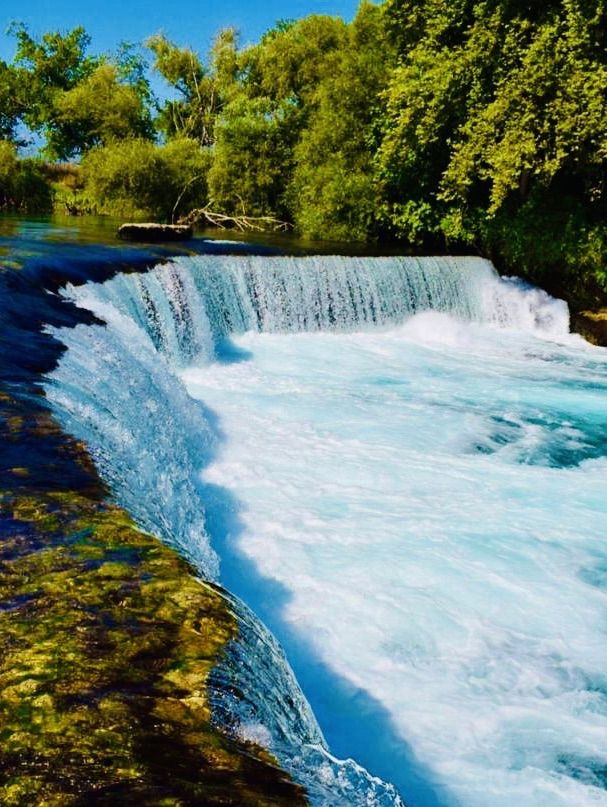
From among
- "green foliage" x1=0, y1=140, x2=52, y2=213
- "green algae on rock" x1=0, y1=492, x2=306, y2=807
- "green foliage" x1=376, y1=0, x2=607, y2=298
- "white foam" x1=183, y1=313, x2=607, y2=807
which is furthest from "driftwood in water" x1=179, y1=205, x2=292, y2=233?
"green algae on rock" x1=0, y1=492, x2=306, y2=807

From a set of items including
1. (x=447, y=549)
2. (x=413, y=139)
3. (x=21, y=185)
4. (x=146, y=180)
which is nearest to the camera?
(x=447, y=549)

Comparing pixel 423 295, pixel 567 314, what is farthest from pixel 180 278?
pixel 567 314

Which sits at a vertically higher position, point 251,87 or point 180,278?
point 251,87

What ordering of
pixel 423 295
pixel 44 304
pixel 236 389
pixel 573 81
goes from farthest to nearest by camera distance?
pixel 423 295, pixel 573 81, pixel 236 389, pixel 44 304

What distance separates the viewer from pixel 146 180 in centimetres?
2447

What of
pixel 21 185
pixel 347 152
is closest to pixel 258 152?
pixel 347 152

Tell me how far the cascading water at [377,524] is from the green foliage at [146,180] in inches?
574

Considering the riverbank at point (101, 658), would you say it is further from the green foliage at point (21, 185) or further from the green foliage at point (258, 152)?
the green foliage at point (21, 185)

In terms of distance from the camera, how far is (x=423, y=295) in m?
13.7

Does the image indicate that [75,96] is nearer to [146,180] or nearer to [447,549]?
[146,180]

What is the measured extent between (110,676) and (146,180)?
24590 millimetres

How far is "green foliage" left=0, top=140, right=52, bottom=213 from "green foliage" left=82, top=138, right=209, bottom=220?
2503mm

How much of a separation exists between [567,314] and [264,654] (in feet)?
45.3

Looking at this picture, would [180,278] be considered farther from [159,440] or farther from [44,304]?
[159,440]
